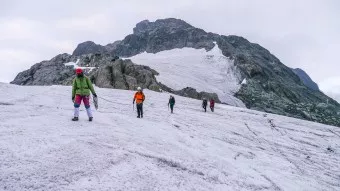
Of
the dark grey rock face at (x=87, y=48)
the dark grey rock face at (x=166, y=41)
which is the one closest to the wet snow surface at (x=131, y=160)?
the dark grey rock face at (x=166, y=41)

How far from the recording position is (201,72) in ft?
306

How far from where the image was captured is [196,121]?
2852cm

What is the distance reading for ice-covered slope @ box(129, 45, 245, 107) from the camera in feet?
250

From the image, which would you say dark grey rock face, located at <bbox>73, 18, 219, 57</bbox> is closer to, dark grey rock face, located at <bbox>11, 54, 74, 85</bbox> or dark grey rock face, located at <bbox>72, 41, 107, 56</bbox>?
dark grey rock face, located at <bbox>72, 41, 107, 56</bbox>

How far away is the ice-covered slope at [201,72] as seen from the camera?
7625 cm

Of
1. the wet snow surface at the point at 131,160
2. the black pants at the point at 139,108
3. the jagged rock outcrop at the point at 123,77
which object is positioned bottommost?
the wet snow surface at the point at 131,160

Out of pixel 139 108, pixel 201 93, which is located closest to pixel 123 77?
pixel 201 93

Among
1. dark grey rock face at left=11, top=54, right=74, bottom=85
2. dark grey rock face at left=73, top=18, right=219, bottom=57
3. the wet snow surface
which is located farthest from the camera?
dark grey rock face at left=73, top=18, right=219, bottom=57

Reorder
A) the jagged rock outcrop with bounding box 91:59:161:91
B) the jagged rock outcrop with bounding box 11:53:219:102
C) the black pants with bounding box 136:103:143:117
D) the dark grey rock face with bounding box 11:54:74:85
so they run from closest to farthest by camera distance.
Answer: the black pants with bounding box 136:103:143:117, the jagged rock outcrop with bounding box 91:59:161:91, the jagged rock outcrop with bounding box 11:53:219:102, the dark grey rock face with bounding box 11:54:74:85

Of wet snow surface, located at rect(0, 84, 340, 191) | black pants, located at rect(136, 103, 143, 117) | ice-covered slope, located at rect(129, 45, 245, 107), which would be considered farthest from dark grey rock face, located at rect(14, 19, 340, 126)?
wet snow surface, located at rect(0, 84, 340, 191)

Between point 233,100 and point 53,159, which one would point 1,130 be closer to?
→ point 53,159

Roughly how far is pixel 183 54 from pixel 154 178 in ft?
335

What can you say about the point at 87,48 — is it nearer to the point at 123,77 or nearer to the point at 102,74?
the point at 102,74

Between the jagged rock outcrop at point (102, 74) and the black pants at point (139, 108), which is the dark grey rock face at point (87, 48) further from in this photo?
the black pants at point (139, 108)
